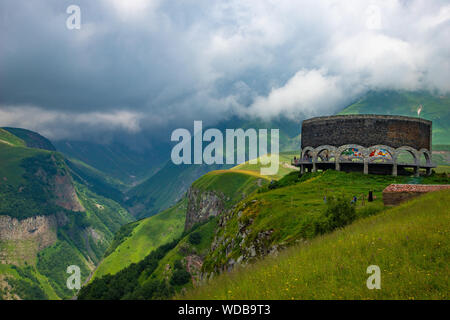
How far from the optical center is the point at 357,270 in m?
11.9

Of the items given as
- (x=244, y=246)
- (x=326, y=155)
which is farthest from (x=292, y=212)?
(x=326, y=155)

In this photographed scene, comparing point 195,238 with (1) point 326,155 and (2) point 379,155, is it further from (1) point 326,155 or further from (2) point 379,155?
(2) point 379,155

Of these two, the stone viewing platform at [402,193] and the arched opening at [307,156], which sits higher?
the arched opening at [307,156]

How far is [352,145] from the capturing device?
47500mm

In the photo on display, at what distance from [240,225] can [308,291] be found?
26.6m

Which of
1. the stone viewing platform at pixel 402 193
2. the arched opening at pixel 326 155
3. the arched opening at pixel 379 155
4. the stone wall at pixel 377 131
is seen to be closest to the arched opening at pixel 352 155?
the stone wall at pixel 377 131

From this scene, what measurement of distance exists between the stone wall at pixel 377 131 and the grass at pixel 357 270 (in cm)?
3330

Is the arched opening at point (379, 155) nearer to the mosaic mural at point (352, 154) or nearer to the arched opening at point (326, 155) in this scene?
the mosaic mural at point (352, 154)

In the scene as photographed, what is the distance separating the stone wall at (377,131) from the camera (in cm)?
4675

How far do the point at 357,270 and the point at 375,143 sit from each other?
39.2 meters

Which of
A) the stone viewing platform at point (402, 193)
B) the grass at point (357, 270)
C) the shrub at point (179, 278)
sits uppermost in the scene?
the stone viewing platform at point (402, 193)
